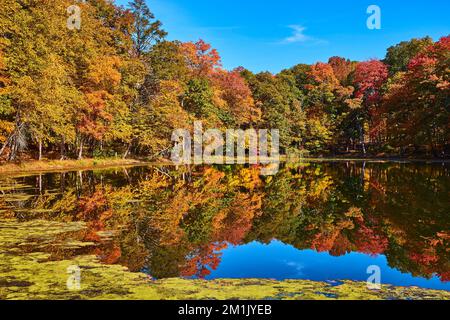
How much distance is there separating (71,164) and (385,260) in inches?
1044

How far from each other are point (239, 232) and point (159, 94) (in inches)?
1264

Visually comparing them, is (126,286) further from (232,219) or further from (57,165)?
(57,165)

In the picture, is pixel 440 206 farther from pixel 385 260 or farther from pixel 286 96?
pixel 286 96

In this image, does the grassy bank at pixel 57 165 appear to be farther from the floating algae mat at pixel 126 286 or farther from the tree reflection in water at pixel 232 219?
the floating algae mat at pixel 126 286

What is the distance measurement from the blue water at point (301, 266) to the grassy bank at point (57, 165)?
21068 millimetres

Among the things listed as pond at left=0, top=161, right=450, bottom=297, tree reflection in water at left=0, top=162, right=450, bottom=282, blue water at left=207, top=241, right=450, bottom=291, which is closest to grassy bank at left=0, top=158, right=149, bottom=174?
tree reflection in water at left=0, top=162, right=450, bottom=282

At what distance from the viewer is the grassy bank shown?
24.8 metres

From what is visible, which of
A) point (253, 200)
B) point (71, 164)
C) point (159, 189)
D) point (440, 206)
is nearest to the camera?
point (440, 206)

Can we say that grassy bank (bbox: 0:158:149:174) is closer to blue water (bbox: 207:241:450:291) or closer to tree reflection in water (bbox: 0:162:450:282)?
tree reflection in water (bbox: 0:162:450:282)

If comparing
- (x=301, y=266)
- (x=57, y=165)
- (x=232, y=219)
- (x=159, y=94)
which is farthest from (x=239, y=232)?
(x=159, y=94)

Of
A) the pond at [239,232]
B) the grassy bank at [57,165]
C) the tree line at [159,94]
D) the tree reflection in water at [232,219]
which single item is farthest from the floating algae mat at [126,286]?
the grassy bank at [57,165]

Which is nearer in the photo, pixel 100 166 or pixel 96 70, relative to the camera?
pixel 96 70

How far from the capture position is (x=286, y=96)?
60125 millimetres

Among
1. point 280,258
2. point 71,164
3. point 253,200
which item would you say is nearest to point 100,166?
point 71,164
